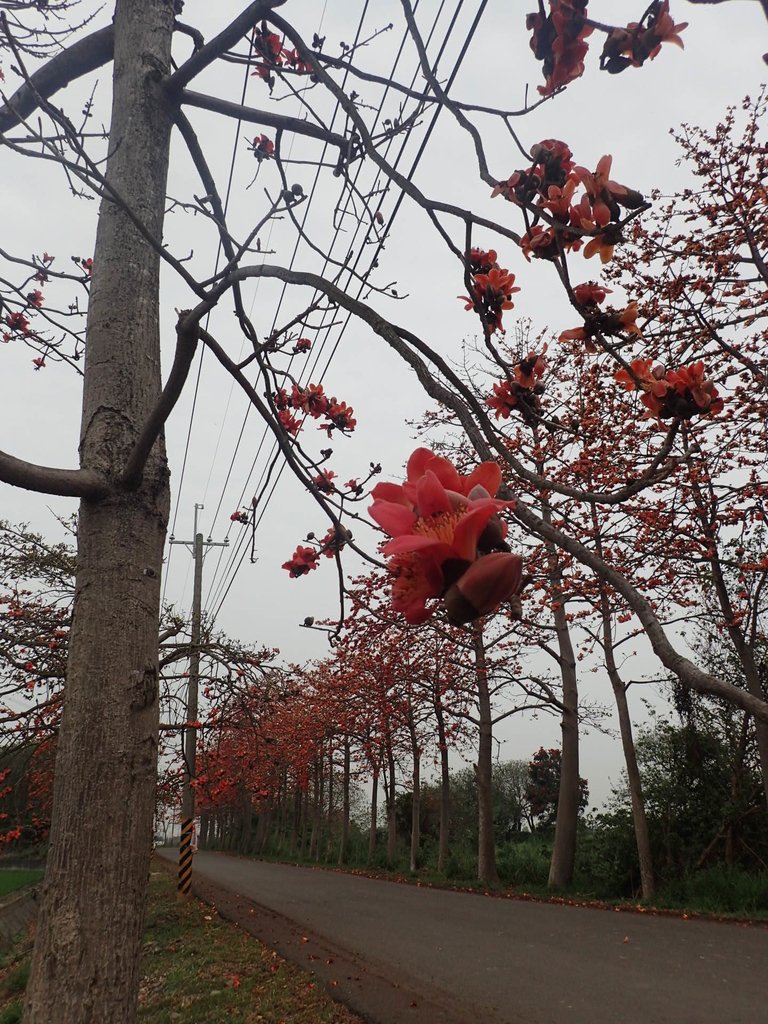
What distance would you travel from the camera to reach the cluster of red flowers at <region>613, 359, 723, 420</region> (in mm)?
→ 1043

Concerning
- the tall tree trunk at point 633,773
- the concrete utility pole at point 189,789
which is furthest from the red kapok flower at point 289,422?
the tall tree trunk at point 633,773

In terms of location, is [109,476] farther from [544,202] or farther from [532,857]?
[532,857]

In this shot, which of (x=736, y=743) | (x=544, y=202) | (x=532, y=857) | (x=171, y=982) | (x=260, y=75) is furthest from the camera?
(x=532, y=857)

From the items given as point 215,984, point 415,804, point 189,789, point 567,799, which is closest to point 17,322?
point 215,984

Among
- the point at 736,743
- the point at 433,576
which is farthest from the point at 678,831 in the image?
the point at 433,576

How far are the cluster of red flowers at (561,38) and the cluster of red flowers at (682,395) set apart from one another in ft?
1.47

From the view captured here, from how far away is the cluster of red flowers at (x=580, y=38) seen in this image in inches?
38.3

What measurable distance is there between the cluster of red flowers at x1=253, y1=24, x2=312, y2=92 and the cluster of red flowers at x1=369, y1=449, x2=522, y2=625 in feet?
7.60

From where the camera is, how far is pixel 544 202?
1084 mm

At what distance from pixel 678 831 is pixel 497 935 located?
5.73 meters

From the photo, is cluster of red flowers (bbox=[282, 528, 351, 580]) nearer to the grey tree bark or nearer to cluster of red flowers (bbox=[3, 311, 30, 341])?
cluster of red flowers (bbox=[3, 311, 30, 341])

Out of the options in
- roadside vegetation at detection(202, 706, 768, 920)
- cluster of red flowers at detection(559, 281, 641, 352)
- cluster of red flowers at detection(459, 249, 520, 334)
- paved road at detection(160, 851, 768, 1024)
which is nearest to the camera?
cluster of red flowers at detection(559, 281, 641, 352)

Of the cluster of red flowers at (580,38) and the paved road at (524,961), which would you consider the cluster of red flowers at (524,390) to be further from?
the paved road at (524,961)

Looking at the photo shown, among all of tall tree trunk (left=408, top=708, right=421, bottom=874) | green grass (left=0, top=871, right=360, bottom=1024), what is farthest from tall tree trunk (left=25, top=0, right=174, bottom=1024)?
tall tree trunk (left=408, top=708, right=421, bottom=874)
